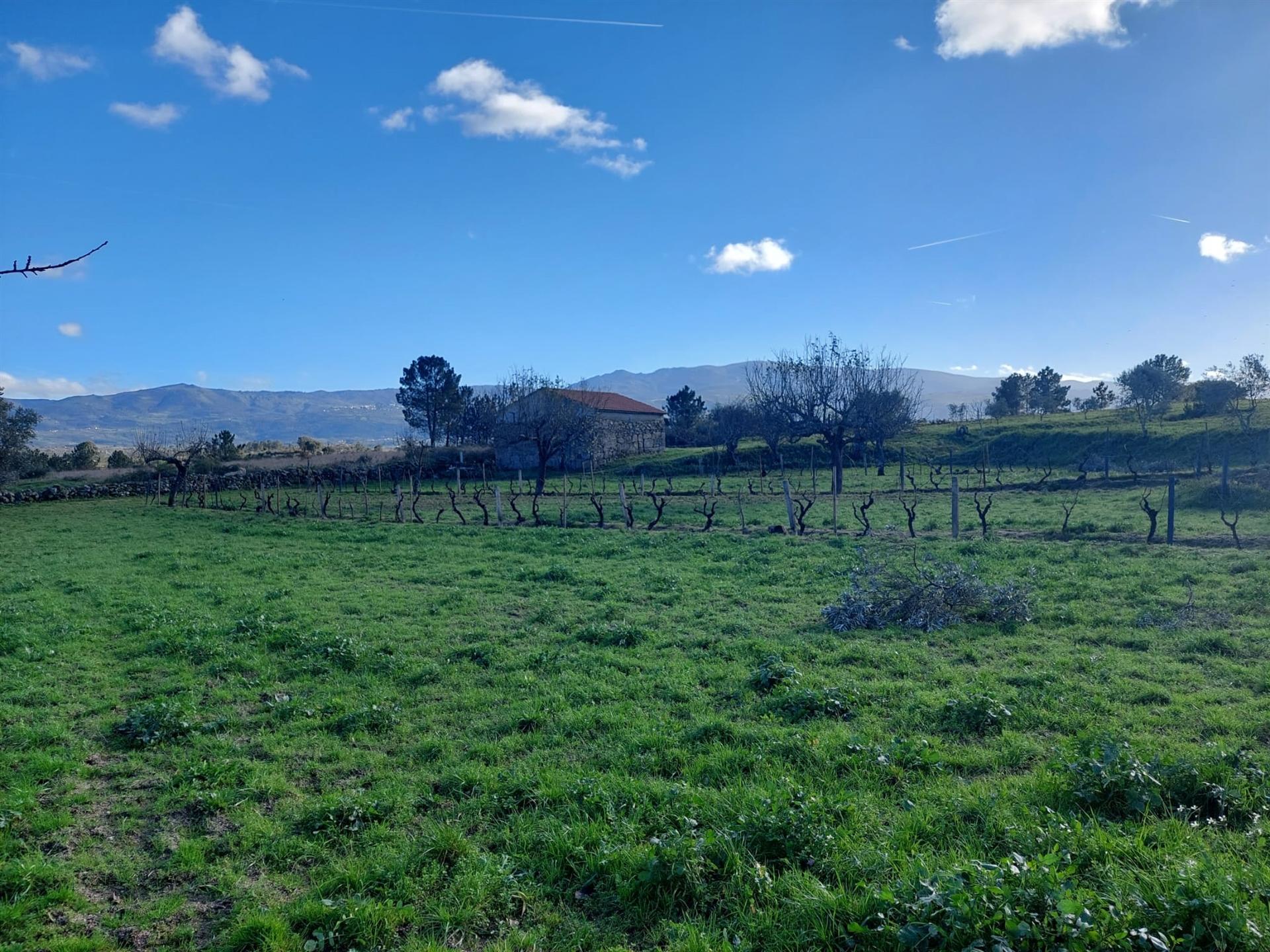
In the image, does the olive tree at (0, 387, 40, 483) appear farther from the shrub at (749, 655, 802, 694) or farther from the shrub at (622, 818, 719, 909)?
the shrub at (622, 818, 719, 909)

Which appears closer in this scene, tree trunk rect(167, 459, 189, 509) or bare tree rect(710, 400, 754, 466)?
tree trunk rect(167, 459, 189, 509)

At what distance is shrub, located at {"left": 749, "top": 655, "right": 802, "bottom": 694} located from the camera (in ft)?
Answer: 24.7

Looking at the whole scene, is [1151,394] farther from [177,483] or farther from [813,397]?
[177,483]

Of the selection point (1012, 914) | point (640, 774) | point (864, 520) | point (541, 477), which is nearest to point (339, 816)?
point (640, 774)

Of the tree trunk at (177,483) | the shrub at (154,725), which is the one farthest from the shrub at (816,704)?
the tree trunk at (177,483)

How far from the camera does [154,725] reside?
22.9 feet

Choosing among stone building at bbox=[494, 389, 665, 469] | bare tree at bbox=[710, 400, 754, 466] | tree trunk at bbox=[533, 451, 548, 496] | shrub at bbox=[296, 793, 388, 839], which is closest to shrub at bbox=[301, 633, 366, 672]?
shrub at bbox=[296, 793, 388, 839]

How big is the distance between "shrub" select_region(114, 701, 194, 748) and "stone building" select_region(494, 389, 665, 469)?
3166 cm

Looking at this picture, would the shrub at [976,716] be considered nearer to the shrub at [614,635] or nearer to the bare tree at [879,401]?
the shrub at [614,635]

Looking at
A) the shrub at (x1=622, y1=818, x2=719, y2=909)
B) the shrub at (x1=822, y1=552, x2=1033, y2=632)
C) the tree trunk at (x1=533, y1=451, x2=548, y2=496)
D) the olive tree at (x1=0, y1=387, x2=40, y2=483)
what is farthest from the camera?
the olive tree at (x1=0, y1=387, x2=40, y2=483)

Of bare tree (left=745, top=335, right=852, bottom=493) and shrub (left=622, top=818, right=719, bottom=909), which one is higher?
bare tree (left=745, top=335, right=852, bottom=493)

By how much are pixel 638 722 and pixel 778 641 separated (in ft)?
10.2

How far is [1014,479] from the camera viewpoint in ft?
115

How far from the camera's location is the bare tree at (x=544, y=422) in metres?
38.3
